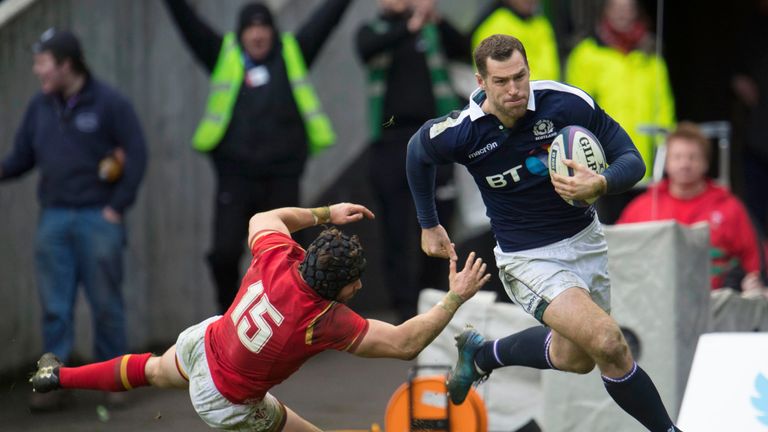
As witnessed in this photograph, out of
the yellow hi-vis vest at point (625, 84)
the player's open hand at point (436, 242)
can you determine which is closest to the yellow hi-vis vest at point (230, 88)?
the yellow hi-vis vest at point (625, 84)

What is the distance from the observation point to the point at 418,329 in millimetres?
7391

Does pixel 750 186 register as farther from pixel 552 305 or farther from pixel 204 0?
pixel 552 305

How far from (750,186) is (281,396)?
5.13m

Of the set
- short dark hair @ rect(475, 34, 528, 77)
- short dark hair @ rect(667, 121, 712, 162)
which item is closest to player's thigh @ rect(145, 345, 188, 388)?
short dark hair @ rect(475, 34, 528, 77)

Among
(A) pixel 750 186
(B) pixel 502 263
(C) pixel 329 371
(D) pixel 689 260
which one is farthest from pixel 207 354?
(A) pixel 750 186

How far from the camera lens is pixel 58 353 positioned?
10.5 metres

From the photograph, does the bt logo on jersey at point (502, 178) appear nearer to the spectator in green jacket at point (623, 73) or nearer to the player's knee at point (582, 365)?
the player's knee at point (582, 365)

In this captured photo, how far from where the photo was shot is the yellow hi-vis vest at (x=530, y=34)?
11797 millimetres

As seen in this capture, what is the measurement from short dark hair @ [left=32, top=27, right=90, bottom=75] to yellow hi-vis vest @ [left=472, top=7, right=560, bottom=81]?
2.93 m

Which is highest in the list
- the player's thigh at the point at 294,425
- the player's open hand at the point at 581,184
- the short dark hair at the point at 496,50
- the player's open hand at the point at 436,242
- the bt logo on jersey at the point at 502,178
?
the short dark hair at the point at 496,50

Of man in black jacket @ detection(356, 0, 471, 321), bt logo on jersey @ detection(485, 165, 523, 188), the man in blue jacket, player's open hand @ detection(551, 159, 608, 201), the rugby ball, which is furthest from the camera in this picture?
man in black jacket @ detection(356, 0, 471, 321)

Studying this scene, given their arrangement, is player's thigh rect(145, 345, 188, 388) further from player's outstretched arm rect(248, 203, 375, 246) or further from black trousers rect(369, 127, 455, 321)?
black trousers rect(369, 127, 455, 321)

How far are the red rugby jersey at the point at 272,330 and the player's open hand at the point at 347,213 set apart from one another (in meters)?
0.50

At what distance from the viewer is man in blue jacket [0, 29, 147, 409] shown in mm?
10531
